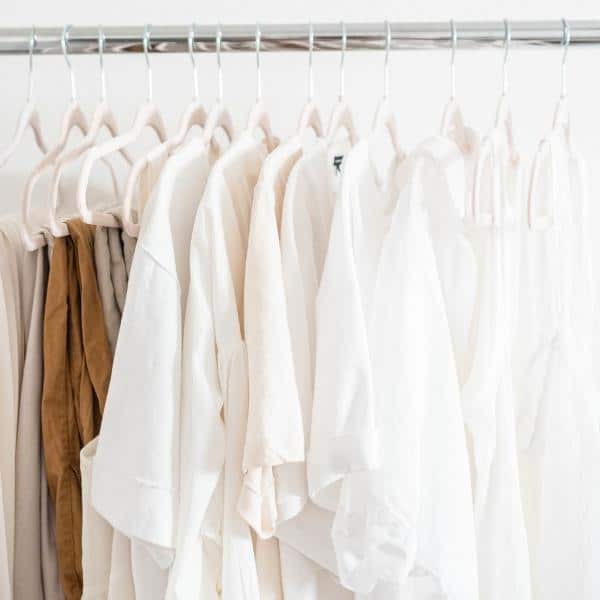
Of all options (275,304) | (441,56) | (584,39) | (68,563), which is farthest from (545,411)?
(441,56)

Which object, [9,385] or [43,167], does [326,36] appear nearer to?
[43,167]

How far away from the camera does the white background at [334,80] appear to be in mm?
1271

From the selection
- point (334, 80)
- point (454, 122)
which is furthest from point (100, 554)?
point (334, 80)

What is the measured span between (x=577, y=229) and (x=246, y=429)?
42 cm

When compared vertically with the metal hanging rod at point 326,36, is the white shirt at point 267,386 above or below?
below

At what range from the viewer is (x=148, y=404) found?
30.5 inches

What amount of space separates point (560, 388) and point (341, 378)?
0.81ft

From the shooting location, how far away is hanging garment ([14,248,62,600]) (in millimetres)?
906

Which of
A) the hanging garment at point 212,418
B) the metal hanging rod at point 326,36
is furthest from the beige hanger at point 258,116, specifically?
the hanging garment at point 212,418

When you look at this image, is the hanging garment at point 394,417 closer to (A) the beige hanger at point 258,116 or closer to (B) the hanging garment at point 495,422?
(B) the hanging garment at point 495,422

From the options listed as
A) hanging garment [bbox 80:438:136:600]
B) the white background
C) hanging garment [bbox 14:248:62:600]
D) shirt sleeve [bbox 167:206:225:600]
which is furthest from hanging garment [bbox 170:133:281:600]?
the white background

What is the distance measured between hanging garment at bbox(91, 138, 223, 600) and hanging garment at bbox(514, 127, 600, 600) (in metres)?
0.38

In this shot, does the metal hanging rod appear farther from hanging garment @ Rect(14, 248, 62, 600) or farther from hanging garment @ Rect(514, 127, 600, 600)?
hanging garment @ Rect(14, 248, 62, 600)

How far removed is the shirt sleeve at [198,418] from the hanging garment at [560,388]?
342 millimetres
